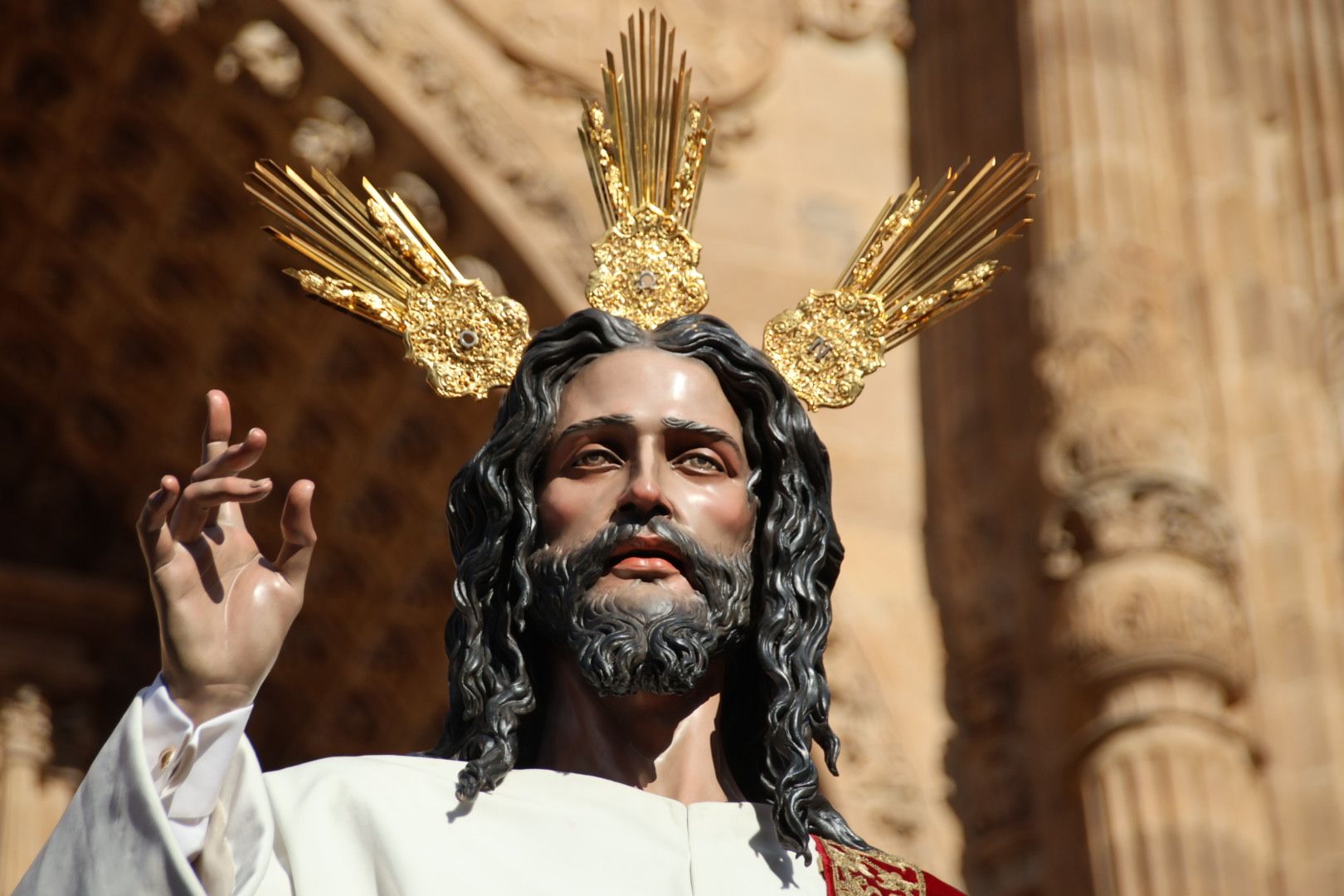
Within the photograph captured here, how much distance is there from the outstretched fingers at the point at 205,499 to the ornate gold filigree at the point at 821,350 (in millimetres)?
890

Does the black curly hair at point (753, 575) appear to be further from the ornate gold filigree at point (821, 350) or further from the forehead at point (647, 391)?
the ornate gold filigree at point (821, 350)

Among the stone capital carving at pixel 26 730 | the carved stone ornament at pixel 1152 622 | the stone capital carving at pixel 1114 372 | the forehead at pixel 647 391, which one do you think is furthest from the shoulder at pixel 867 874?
the stone capital carving at pixel 26 730

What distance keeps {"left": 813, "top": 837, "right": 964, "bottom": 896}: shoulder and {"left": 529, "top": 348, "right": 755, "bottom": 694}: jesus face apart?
9.4 inches

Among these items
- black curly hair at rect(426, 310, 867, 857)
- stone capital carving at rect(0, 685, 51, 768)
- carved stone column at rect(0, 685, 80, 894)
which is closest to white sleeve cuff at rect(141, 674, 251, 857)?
black curly hair at rect(426, 310, 867, 857)

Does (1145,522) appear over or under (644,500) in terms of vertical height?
Answer: over

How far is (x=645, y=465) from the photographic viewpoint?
305cm

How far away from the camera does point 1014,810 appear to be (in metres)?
7.11

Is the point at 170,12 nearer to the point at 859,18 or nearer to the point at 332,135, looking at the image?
the point at 332,135

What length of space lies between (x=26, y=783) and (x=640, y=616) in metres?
6.36

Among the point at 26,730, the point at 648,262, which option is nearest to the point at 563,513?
the point at 648,262

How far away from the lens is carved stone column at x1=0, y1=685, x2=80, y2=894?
28.7ft

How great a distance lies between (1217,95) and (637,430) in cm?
518

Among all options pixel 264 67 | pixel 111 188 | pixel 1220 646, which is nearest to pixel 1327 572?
pixel 1220 646

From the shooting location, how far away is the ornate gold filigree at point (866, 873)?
2.96m
